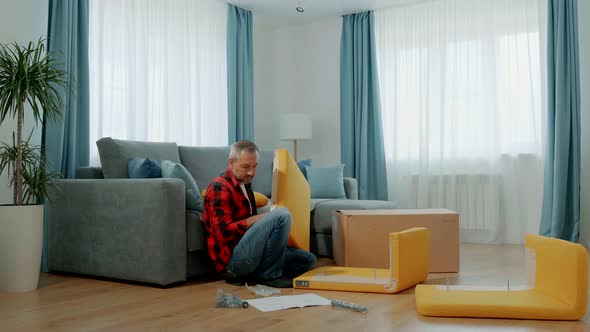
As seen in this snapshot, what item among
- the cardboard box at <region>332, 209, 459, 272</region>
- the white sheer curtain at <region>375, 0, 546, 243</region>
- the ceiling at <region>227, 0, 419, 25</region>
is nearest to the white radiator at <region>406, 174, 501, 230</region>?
the white sheer curtain at <region>375, 0, 546, 243</region>

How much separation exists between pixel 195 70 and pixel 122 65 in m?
0.92

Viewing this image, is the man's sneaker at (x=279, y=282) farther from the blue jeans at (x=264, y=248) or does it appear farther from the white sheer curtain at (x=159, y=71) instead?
the white sheer curtain at (x=159, y=71)

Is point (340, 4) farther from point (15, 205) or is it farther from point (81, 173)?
point (15, 205)

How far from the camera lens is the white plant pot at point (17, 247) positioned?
3082mm

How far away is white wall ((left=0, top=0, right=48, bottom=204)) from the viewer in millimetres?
3699

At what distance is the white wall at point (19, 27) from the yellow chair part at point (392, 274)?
2078 millimetres

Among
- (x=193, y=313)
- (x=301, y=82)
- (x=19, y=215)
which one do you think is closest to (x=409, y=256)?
(x=193, y=313)

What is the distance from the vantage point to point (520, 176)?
16.9ft

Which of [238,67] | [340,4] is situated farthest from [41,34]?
[340,4]

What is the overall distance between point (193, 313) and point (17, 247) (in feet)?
4.01

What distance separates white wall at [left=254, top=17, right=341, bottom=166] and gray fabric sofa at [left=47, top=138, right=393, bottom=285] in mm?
2518

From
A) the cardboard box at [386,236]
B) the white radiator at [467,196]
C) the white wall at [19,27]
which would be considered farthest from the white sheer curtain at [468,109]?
the white wall at [19,27]

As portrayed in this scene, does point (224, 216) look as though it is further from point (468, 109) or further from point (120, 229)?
point (468, 109)

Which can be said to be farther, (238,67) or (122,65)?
(238,67)
